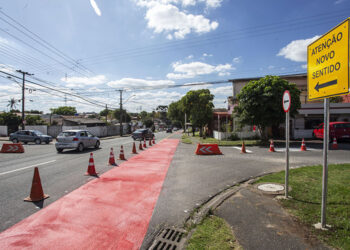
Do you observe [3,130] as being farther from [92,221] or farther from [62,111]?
[62,111]

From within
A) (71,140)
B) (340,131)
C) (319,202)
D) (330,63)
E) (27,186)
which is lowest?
(27,186)

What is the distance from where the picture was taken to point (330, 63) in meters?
3.31

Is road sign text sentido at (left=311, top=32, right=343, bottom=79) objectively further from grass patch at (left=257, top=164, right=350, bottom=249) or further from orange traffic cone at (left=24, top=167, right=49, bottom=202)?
orange traffic cone at (left=24, top=167, right=49, bottom=202)

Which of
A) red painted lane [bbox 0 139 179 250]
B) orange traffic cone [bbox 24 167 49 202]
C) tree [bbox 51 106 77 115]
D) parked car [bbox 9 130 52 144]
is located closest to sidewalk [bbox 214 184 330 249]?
red painted lane [bbox 0 139 179 250]

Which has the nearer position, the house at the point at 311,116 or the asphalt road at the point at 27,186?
the asphalt road at the point at 27,186

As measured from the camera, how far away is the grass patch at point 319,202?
3.15 m

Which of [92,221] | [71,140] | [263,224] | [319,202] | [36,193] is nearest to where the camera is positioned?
[263,224]

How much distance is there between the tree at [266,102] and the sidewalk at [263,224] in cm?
1206

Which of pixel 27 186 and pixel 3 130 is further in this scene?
pixel 3 130

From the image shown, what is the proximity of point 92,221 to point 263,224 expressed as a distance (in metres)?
3.09

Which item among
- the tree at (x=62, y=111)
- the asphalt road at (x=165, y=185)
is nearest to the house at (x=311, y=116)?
the asphalt road at (x=165, y=185)

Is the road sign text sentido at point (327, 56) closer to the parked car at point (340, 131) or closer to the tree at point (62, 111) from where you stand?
the parked car at point (340, 131)

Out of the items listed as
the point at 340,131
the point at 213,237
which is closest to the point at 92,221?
the point at 213,237

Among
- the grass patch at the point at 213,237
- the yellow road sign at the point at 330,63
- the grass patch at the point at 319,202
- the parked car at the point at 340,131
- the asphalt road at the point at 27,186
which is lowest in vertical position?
the asphalt road at the point at 27,186
